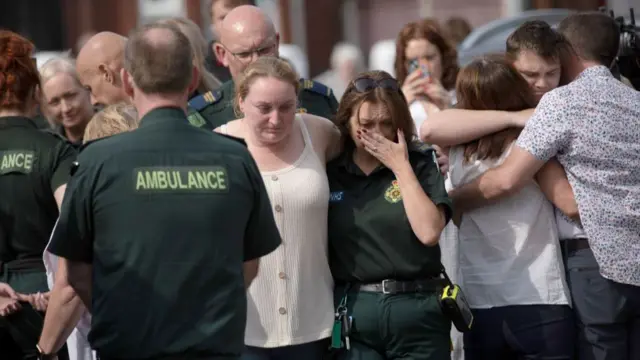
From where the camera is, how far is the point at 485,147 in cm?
527

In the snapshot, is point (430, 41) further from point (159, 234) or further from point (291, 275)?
point (159, 234)

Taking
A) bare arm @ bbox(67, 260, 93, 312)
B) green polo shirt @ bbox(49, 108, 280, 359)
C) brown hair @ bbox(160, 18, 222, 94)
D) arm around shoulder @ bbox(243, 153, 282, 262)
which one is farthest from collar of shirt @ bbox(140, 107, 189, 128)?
brown hair @ bbox(160, 18, 222, 94)

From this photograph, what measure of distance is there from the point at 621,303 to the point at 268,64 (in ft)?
5.45

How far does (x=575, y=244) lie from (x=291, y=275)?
45.1 inches

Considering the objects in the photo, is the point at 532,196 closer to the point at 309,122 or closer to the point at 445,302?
the point at 445,302

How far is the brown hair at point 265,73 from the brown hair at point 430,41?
88.9 inches

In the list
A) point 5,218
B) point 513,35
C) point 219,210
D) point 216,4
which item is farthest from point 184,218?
point 216,4

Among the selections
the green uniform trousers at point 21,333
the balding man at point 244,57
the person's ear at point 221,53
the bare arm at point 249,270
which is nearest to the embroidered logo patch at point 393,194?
the balding man at point 244,57

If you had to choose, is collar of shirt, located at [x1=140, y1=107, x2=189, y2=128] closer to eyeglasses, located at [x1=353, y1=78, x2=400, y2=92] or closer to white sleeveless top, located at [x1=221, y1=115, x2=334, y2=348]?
white sleeveless top, located at [x1=221, y1=115, x2=334, y2=348]

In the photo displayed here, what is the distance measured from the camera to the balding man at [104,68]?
588 centimetres

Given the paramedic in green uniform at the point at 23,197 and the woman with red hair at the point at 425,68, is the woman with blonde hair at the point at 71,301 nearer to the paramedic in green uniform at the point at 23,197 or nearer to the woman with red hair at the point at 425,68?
the paramedic in green uniform at the point at 23,197

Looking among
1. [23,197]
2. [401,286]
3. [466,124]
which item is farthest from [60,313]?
[466,124]

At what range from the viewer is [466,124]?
5.23 m

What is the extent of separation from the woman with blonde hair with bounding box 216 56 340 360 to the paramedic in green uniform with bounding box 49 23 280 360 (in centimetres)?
90
